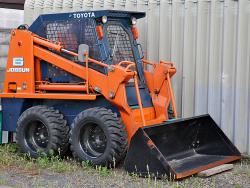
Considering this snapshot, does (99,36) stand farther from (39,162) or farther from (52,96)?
(39,162)

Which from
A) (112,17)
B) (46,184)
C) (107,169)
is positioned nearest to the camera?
(46,184)

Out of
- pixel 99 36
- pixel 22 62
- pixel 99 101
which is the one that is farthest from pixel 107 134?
pixel 22 62

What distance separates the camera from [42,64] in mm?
8859

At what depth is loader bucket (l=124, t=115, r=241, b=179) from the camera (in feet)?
23.5

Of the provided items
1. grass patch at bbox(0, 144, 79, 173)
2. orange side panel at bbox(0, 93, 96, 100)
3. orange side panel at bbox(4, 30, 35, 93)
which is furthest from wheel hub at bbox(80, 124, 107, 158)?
orange side panel at bbox(4, 30, 35, 93)

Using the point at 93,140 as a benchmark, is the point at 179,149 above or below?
below

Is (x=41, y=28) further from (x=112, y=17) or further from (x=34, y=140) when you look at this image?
(x=34, y=140)

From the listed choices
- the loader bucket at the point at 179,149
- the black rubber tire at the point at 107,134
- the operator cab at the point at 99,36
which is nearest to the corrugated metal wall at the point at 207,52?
the loader bucket at the point at 179,149

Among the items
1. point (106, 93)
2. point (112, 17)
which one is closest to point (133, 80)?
point (106, 93)

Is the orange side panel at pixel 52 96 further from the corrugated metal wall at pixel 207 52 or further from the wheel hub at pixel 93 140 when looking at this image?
the corrugated metal wall at pixel 207 52

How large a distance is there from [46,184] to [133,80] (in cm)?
215

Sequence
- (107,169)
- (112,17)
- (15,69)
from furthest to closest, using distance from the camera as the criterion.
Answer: (15,69) < (112,17) < (107,169)

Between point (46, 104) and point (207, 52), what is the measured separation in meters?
2.72

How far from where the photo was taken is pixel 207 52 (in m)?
8.70
